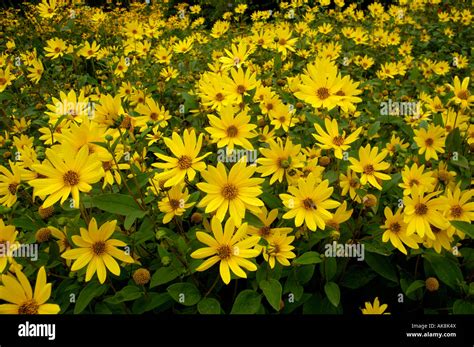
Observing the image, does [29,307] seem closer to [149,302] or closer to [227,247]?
[149,302]

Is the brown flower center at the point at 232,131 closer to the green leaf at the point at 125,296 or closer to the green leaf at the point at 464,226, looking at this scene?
the green leaf at the point at 125,296

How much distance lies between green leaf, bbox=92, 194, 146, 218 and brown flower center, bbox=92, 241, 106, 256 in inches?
5.2

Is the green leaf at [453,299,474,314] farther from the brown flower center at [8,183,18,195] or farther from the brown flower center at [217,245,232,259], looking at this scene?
the brown flower center at [8,183,18,195]

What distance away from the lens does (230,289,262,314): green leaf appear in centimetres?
152

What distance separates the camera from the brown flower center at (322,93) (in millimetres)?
2121

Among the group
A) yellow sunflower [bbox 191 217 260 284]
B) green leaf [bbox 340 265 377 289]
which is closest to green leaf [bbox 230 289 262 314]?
yellow sunflower [bbox 191 217 260 284]

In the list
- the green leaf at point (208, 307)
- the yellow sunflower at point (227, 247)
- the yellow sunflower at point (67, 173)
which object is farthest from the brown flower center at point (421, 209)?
the yellow sunflower at point (67, 173)

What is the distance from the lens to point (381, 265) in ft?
5.84

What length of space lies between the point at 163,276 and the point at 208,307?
0.22 meters

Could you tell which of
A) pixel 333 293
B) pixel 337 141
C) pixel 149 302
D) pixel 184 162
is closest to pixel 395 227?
pixel 333 293

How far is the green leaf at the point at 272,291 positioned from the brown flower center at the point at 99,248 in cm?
64

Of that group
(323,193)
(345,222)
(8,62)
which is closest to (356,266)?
(345,222)

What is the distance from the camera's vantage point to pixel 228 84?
2.26 metres

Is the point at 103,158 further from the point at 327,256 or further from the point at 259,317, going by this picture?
the point at 327,256
